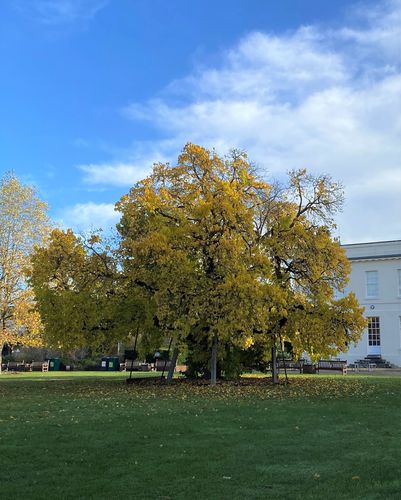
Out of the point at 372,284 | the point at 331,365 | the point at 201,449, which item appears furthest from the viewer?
the point at 372,284

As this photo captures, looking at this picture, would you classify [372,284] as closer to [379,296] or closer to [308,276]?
[379,296]

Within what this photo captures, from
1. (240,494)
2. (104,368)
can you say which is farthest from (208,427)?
(104,368)

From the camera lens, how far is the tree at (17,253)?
3700cm

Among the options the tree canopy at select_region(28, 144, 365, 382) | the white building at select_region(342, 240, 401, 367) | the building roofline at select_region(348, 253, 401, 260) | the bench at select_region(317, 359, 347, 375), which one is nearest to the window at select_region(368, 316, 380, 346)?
the white building at select_region(342, 240, 401, 367)

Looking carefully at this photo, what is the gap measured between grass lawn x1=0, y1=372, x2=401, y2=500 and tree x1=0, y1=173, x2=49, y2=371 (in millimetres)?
23075

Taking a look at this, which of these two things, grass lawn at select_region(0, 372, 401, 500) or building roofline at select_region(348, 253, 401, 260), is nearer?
grass lawn at select_region(0, 372, 401, 500)

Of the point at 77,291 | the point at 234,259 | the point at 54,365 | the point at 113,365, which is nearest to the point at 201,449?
the point at 234,259

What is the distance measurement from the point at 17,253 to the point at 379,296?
97.9 feet

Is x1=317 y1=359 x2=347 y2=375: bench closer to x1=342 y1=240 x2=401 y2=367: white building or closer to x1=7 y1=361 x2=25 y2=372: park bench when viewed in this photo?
x1=342 y1=240 x2=401 y2=367: white building

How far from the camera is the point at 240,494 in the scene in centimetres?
587

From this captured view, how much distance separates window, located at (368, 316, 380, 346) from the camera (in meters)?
46.3

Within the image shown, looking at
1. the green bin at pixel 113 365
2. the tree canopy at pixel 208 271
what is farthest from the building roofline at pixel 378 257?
the tree canopy at pixel 208 271

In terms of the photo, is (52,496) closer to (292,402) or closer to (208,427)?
(208,427)

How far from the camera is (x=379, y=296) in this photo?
153 feet
